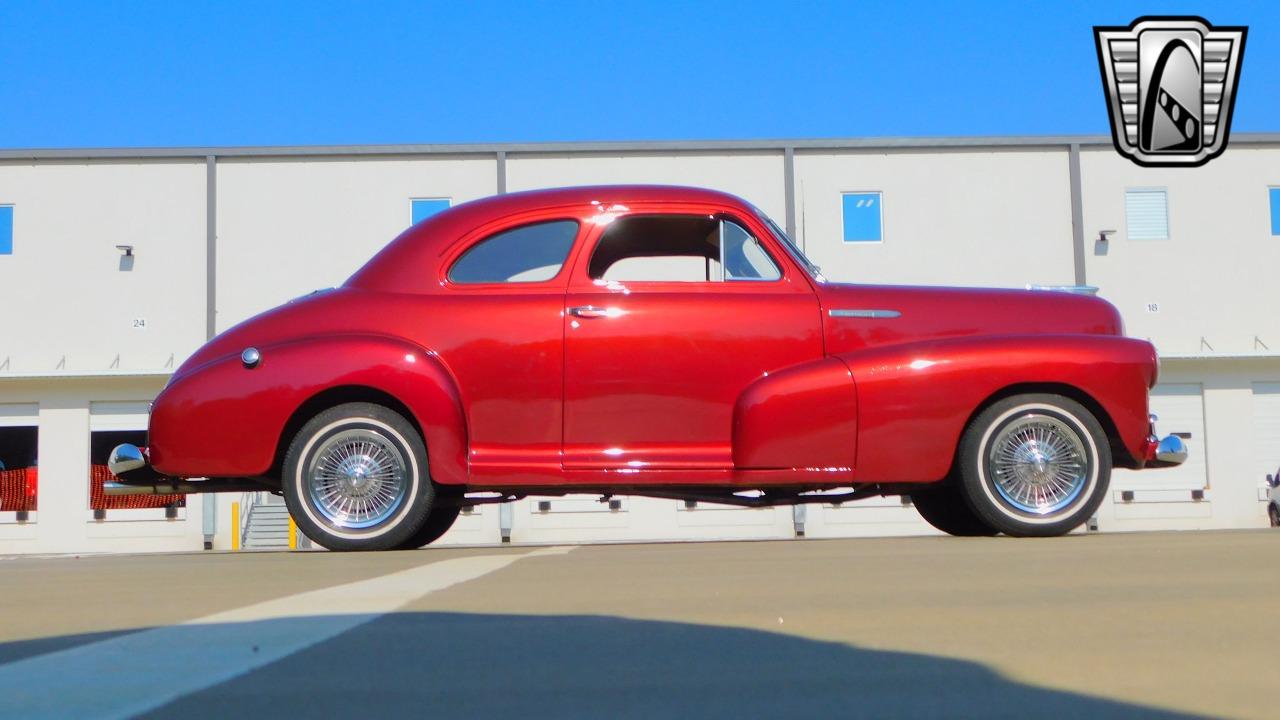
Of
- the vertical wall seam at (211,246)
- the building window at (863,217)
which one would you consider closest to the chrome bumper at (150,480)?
the vertical wall seam at (211,246)

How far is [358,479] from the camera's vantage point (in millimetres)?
6332

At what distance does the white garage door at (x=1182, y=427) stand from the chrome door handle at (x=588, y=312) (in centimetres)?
2121

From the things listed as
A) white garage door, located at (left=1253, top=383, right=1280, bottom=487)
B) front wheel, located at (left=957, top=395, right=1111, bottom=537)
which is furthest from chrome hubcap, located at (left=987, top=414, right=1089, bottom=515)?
white garage door, located at (left=1253, top=383, right=1280, bottom=487)

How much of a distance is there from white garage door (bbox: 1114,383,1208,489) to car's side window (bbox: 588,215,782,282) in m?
20.6

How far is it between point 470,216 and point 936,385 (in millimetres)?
2436

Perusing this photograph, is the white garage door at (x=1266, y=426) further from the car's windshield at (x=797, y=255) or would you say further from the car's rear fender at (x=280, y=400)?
the car's rear fender at (x=280, y=400)

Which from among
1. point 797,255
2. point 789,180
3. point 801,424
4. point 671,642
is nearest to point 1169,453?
point 801,424

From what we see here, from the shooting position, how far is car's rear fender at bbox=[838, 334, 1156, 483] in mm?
6246

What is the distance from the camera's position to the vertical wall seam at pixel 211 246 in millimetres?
25281

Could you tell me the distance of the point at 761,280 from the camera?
21.8 ft

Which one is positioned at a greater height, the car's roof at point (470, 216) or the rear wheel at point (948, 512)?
the car's roof at point (470, 216)

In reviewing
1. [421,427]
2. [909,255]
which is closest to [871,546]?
[421,427]

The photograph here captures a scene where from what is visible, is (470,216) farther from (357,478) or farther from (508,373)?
(357,478)

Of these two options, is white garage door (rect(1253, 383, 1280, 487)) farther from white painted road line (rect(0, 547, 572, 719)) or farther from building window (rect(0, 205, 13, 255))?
white painted road line (rect(0, 547, 572, 719))
